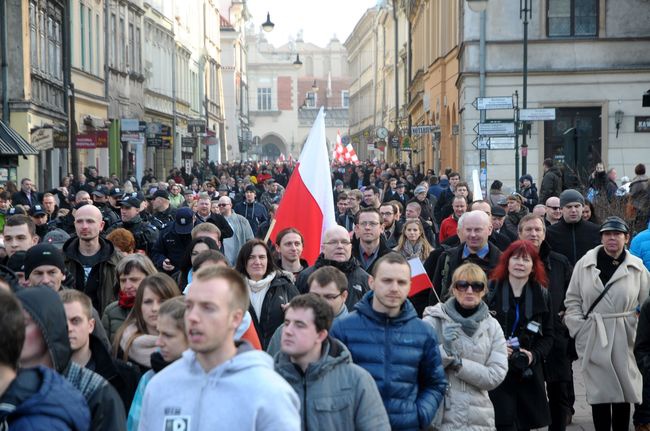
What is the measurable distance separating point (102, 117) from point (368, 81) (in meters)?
64.2

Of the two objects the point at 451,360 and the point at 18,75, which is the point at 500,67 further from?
the point at 451,360

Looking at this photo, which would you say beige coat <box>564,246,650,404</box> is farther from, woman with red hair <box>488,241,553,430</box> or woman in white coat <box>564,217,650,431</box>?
woman with red hair <box>488,241,553,430</box>

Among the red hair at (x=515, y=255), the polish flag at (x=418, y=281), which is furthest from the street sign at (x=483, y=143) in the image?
the red hair at (x=515, y=255)

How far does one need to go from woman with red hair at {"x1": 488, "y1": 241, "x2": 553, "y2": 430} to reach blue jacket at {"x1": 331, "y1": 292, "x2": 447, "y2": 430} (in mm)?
1623

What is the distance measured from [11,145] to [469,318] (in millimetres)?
18231

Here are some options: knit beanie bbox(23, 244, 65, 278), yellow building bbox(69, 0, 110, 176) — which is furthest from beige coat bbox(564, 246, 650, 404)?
yellow building bbox(69, 0, 110, 176)

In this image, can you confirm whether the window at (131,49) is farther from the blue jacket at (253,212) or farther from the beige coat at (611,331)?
the beige coat at (611,331)

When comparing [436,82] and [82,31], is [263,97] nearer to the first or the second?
[436,82]

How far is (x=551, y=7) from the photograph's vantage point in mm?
33812

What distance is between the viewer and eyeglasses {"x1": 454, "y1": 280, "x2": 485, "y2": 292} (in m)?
7.50

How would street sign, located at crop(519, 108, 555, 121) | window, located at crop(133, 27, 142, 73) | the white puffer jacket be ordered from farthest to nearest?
window, located at crop(133, 27, 142, 73), street sign, located at crop(519, 108, 555, 121), the white puffer jacket

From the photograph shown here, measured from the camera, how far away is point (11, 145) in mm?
24328

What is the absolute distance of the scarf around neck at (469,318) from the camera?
7.47 m

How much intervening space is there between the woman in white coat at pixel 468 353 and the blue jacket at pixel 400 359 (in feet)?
1.79
